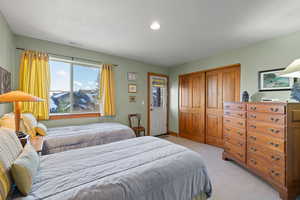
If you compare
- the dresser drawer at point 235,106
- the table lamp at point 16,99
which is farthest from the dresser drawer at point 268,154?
the table lamp at point 16,99

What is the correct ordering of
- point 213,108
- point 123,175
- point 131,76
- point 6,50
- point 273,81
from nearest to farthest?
point 123,175 → point 6,50 → point 273,81 → point 213,108 → point 131,76

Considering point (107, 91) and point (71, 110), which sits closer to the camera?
point (71, 110)

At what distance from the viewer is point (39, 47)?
9.71 feet

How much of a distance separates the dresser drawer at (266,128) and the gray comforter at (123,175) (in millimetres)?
1274

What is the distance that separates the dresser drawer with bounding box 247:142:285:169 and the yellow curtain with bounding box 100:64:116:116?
3.17 m

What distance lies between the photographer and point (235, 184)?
215 centimetres

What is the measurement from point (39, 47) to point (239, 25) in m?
3.92

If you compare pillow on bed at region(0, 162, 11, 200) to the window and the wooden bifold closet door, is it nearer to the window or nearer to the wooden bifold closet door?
the window

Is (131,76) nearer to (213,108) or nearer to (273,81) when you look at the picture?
(213,108)

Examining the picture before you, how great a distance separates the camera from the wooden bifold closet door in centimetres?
366

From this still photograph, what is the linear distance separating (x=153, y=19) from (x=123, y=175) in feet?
7.09

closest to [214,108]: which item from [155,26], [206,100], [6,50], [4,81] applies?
[206,100]

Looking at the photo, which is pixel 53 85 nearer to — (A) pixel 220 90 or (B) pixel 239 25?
(B) pixel 239 25

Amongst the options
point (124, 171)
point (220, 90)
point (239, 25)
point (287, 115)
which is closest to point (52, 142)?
point (124, 171)
